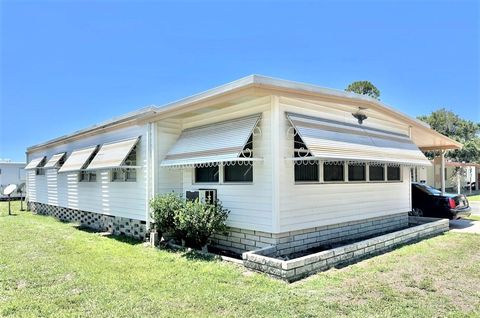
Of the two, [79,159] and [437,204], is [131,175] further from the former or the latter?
[437,204]

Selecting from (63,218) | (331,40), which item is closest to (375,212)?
(331,40)

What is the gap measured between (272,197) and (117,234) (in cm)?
651

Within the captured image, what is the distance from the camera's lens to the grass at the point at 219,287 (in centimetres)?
436

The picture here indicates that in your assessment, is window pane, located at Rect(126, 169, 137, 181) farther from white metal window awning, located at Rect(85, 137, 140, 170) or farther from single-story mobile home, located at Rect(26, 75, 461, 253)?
white metal window awning, located at Rect(85, 137, 140, 170)

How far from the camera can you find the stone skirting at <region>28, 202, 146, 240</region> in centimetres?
989

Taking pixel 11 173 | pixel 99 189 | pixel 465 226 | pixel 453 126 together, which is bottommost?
pixel 465 226

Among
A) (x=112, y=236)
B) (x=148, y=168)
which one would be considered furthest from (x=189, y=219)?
(x=112, y=236)

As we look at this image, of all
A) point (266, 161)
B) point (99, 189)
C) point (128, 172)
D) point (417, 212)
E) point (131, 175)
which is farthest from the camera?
point (417, 212)

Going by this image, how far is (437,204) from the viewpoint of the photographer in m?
12.2

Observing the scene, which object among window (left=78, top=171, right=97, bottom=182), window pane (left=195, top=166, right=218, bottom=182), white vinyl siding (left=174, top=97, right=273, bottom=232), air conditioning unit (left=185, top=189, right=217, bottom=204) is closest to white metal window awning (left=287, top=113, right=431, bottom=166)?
white vinyl siding (left=174, top=97, right=273, bottom=232)

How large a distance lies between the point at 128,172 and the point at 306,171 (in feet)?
19.5

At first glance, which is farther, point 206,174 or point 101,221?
point 101,221

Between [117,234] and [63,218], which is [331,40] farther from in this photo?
[63,218]

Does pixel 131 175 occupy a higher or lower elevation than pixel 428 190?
higher
